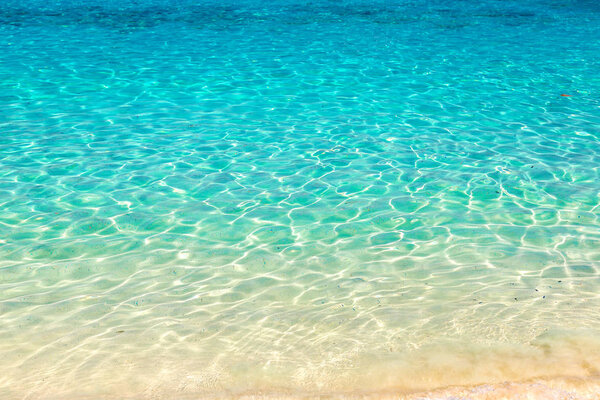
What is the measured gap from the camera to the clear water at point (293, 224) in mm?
3588

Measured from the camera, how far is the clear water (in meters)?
3.59

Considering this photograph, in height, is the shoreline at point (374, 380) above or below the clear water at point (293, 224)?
above

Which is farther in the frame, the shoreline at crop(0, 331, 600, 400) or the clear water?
the clear water

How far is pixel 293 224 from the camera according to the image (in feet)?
17.9

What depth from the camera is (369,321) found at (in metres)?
4.02

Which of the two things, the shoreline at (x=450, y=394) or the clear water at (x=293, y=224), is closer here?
the shoreline at (x=450, y=394)

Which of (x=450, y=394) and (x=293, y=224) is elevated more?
(x=450, y=394)

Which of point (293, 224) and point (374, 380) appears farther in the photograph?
A: point (293, 224)

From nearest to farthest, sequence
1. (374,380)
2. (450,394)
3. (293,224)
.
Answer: (450,394) → (374,380) → (293,224)

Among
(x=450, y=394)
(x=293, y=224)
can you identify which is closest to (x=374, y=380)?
(x=450, y=394)

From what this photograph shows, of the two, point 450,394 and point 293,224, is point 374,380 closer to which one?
point 450,394

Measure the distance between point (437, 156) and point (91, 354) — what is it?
4674mm

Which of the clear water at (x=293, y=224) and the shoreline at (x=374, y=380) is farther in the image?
the clear water at (x=293, y=224)

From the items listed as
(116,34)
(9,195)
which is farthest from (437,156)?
(116,34)
